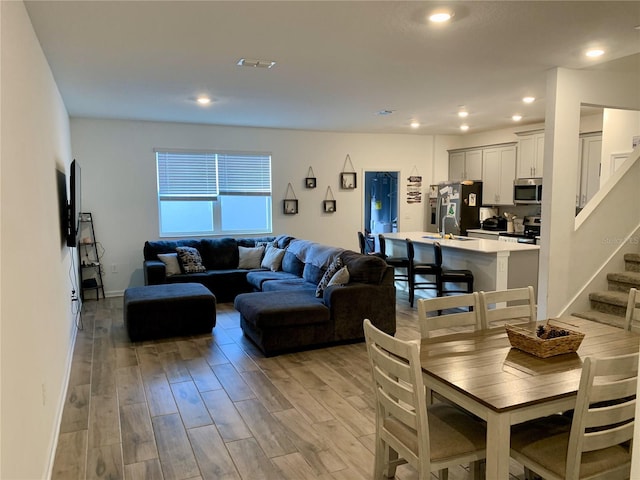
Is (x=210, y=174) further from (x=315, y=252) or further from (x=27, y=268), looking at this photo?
(x=27, y=268)

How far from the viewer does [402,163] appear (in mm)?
9008

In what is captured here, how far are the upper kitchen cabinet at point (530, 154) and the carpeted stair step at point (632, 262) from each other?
299 cm

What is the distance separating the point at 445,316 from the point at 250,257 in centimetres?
484

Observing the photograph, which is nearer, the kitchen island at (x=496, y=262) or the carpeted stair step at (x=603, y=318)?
the carpeted stair step at (x=603, y=318)

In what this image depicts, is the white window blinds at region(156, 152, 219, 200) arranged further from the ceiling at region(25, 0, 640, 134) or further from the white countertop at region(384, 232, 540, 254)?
the white countertop at region(384, 232, 540, 254)

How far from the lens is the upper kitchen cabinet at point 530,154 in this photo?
7.36 metres

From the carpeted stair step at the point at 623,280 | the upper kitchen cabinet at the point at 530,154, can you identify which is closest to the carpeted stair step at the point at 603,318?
the carpeted stair step at the point at 623,280

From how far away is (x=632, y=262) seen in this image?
4.64 meters

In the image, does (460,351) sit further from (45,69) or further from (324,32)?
(45,69)

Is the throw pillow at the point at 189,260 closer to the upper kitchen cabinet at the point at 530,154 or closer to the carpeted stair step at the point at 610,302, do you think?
the carpeted stair step at the point at 610,302

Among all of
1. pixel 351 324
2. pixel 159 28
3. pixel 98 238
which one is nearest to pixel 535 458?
pixel 351 324

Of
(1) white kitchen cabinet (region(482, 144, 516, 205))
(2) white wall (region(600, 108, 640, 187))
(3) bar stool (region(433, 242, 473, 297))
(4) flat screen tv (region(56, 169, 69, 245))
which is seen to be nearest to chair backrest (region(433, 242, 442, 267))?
(3) bar stool (region(433, 242, 473, 297))

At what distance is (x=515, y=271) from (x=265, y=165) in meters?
4.42

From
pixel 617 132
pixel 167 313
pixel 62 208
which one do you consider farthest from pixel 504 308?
pixel 617 132
